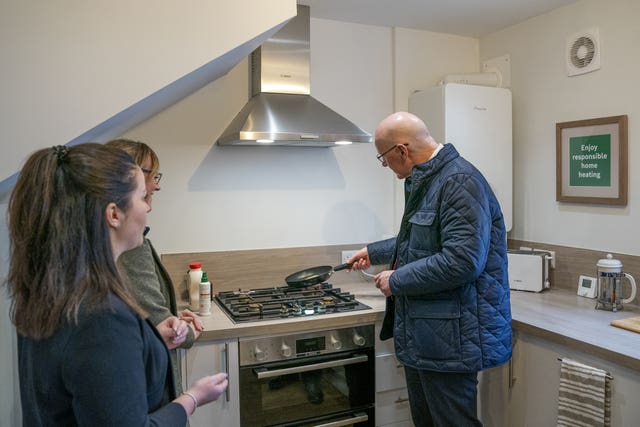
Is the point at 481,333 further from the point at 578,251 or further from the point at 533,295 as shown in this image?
the point at 578,251

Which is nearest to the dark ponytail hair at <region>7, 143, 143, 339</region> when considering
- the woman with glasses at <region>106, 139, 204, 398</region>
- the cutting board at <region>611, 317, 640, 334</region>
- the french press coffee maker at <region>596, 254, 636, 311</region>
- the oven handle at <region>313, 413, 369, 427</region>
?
the woman with glasses at <region>106, 139, 204, 398</region>

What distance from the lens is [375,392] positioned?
2.20 metres

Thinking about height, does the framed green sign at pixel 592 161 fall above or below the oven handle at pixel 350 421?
above

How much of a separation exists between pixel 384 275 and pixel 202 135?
1.16m

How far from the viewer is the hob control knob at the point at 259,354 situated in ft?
6.53

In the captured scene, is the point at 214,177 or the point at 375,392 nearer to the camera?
the point at 375,392

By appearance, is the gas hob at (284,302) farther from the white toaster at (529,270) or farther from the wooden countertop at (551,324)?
the white toaster at (529,270)

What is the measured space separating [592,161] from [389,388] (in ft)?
4.61

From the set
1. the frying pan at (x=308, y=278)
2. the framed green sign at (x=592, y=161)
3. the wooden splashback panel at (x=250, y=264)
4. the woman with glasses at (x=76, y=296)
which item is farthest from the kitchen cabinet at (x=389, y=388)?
the woman with glasses at (x=76, y=296)

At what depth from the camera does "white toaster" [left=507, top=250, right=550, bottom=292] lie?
98.2 inches

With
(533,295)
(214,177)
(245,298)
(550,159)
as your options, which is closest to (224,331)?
(245,298)

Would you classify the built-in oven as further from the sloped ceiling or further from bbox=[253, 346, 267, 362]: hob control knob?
the sloped ceiling

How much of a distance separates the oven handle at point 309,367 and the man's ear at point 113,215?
4.03ft

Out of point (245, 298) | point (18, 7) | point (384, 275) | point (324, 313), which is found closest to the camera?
point (18, 7)
